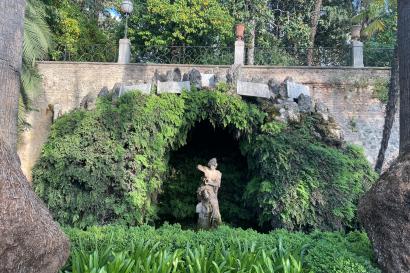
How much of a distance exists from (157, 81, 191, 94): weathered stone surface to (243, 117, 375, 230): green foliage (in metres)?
2.00

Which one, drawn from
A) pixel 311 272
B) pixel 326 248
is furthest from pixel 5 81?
pixel 326 248

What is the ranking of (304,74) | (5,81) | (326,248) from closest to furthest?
1. (5,81)
2. (326,248)
3. (304,74)

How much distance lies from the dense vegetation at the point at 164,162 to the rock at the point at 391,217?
3.94 metres

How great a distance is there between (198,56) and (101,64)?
12.6 ft

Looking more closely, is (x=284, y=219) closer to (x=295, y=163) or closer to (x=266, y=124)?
(x=295, y=163)

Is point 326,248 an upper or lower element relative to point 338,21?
lower

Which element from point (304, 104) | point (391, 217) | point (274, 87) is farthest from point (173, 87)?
point (391, 217)

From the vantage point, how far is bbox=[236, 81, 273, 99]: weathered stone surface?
9219 mm

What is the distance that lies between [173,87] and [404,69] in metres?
5.58

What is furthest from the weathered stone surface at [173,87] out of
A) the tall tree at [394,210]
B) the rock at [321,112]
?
the tall tree at [394,210]

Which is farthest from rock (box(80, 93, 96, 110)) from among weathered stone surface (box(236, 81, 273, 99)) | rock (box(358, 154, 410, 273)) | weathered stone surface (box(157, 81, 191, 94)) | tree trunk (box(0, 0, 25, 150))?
rock (box(358, 154, 410, 273))

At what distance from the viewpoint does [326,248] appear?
4820mm

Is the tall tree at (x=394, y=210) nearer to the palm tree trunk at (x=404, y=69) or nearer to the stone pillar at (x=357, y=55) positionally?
the palm tree trunk at (x=404, y=69)

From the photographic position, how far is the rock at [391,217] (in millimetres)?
3859
